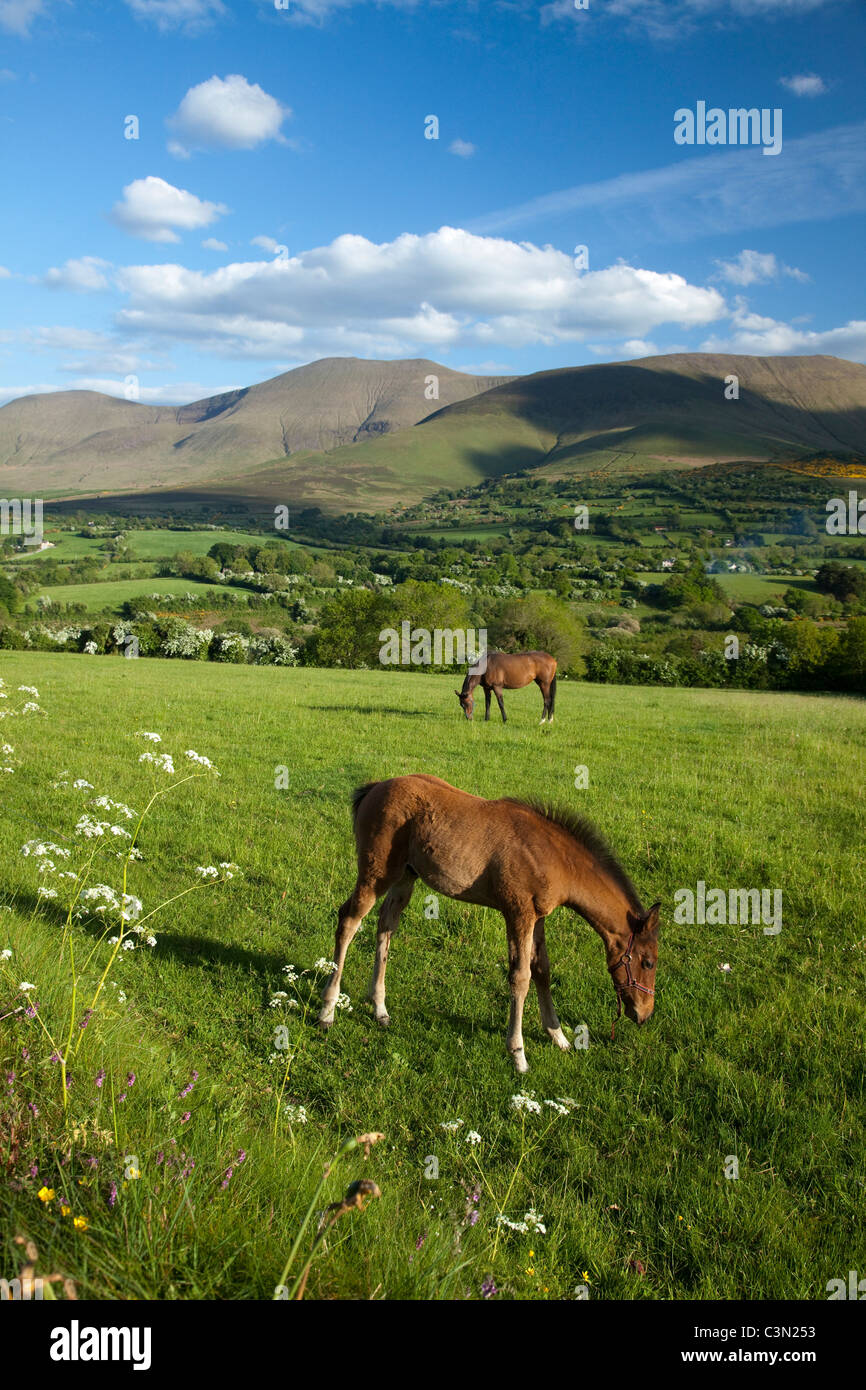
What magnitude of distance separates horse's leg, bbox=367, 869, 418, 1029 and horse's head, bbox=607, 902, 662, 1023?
1950 millimetres

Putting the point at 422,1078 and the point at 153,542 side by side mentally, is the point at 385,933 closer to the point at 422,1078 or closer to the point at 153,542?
the point at 422,1078

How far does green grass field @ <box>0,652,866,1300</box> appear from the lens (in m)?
3.30

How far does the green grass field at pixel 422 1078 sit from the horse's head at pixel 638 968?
59cm

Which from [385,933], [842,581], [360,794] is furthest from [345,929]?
[842,581]

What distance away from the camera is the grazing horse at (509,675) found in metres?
22.3

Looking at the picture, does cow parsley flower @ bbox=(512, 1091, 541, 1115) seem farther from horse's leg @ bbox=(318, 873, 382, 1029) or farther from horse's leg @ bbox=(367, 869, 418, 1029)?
horse's leg @ bbox=(318, 873, 382, 1029)

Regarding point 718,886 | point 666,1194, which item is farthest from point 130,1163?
point 718,886

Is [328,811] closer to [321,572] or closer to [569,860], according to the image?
[569,860]

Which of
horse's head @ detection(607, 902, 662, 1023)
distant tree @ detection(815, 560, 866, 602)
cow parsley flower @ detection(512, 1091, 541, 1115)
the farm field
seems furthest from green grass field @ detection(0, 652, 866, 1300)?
the farm field

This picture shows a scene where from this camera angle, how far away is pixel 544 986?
6480 mm

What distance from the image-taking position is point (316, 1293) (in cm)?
293

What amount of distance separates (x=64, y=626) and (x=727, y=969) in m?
65.1

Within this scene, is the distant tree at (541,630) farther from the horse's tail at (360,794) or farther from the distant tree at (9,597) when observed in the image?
the horse's tail at (360,794)

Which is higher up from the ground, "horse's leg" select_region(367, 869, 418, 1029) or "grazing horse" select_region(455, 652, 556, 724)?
"grazing horse" select_region(455, 652, 556, 724)
